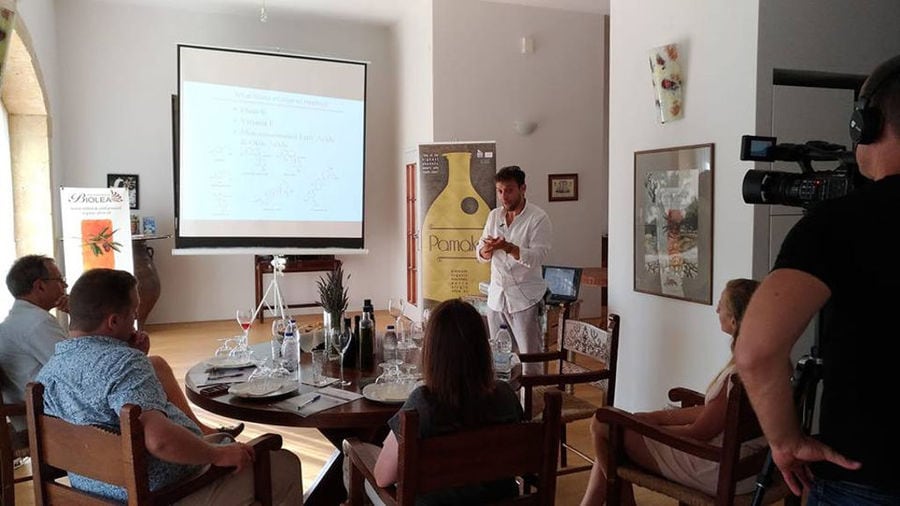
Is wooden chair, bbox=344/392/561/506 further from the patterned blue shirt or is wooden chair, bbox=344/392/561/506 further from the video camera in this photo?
the video camera

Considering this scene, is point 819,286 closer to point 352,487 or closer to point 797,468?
point 797,468

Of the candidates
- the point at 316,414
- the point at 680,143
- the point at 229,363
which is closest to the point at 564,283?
the point at 680,143

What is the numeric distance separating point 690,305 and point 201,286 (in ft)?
18.7

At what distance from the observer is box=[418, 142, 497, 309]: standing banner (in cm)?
607

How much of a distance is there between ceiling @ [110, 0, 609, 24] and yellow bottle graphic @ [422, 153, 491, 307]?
6.52ft

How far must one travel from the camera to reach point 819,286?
3.42 feet

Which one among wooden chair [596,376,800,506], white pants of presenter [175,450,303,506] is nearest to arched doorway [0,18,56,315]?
white pants of presenter [175,450,303,506]

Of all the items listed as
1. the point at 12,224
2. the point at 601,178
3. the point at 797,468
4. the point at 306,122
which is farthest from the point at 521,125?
the point at 797,468

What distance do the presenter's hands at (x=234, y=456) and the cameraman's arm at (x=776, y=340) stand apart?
4.52 feet

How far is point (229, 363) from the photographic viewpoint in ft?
8.39

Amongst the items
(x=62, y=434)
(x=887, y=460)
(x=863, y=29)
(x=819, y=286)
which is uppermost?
(x=863, y=29)

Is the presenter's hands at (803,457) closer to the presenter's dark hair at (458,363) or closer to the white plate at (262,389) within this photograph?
the presenter's dark hair at (458,363)

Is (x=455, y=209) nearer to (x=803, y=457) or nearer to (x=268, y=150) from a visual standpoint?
(x=268, y=150)

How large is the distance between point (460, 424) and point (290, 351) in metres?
1.10
